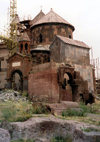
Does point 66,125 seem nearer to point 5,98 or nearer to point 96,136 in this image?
point 96,136

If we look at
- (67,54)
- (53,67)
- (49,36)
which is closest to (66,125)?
(53,67)

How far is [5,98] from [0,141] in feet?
49.5

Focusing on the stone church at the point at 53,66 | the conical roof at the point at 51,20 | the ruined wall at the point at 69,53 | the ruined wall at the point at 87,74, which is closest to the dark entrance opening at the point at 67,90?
the stone church at the point at 53,66

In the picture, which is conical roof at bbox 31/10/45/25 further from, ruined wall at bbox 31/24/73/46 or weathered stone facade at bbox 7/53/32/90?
weathered stone facade at bbox 7/53/32/90

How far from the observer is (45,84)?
19250 millimetres

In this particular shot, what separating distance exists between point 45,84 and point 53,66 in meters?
1.75

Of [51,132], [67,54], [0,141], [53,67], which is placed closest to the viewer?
[0,141]

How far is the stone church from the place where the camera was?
62.7 feet

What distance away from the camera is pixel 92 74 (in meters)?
25.1

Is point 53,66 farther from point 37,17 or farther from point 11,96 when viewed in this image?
point 37,17

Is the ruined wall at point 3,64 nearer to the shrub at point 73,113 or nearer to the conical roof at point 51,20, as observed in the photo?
the conical roof at point 51,20

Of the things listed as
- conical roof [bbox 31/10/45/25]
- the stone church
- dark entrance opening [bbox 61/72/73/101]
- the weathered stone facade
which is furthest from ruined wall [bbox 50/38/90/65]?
conical roof [bbox 31/10/45/25]

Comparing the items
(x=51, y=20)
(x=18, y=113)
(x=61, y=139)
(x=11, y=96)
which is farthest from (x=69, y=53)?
(x=61, y=139)

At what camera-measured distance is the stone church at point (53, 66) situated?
1912cm
